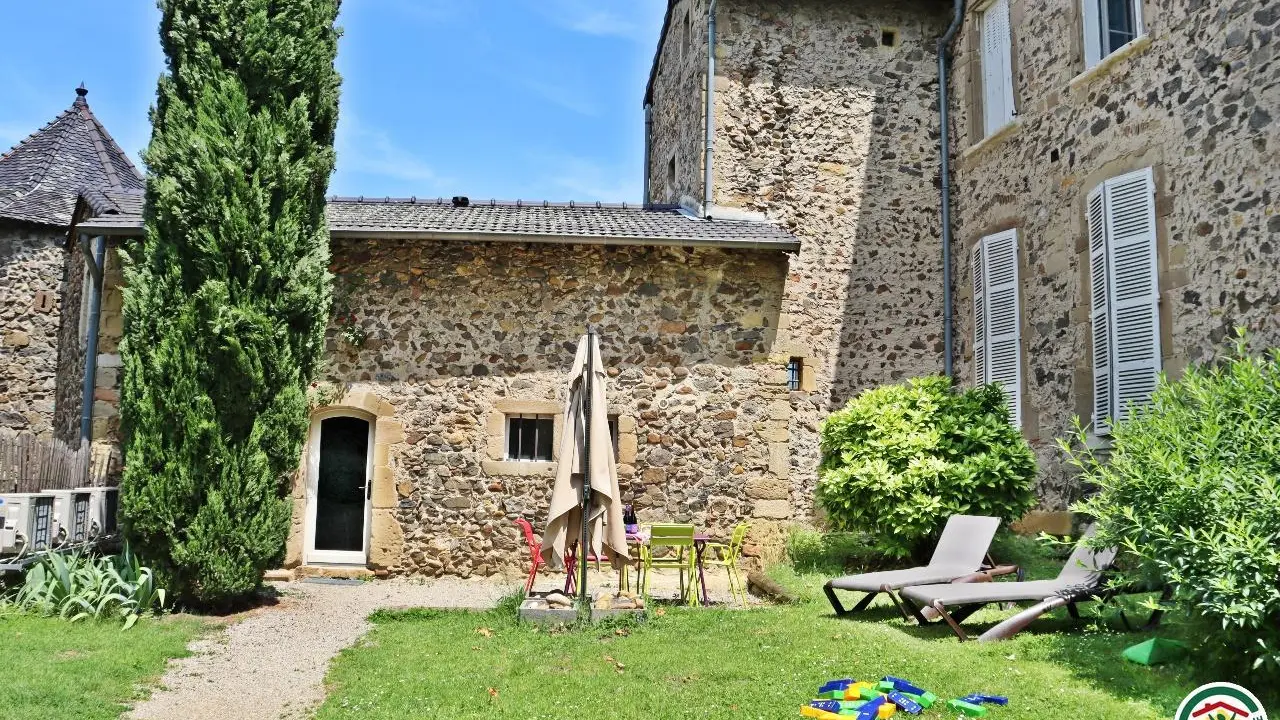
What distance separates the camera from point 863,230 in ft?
42.5

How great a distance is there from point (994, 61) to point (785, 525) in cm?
643

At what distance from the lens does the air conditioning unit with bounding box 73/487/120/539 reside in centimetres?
853

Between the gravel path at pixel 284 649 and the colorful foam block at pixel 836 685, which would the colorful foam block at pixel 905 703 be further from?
the gravel path at pixel 284 649

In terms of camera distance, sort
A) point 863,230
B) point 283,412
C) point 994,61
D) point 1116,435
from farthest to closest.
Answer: point 863,230 → point 994,61 → point 283,412 → point 1116,435

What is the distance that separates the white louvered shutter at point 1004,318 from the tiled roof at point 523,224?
2.60 m

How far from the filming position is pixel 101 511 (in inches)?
343

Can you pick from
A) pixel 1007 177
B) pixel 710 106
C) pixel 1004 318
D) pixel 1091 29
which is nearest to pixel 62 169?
pixel 710 106

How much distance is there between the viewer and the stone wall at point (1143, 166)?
776 centimetres

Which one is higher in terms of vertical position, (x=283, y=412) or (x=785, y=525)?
(x=283, y=412)

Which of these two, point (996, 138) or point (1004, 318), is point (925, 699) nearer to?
point (1004, 318)

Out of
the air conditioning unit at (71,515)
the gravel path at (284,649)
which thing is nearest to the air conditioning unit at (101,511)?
the air conditioning unit at (71,515)

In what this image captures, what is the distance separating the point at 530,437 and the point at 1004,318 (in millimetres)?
5613

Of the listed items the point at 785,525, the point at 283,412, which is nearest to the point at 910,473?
the point at 785,525

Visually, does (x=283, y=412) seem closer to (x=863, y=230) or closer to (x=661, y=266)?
(x=661, y=266)
